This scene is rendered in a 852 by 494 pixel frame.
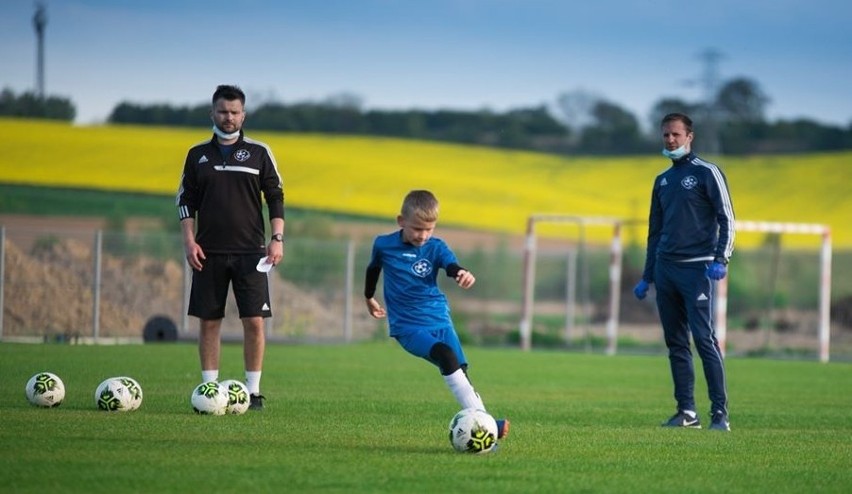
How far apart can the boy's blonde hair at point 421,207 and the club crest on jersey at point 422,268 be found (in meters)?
0.36

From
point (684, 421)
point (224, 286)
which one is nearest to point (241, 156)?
point (224, 286)

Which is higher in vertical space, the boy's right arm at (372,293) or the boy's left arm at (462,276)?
the boy's left arm at (462,276)

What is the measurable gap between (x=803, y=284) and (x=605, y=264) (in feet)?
17.6

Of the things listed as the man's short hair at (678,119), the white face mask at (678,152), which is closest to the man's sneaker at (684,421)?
the white face mask at (678,152)

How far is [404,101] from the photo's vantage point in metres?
65.2

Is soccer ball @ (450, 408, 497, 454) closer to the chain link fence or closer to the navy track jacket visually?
the navy track jacket

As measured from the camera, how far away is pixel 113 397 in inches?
440

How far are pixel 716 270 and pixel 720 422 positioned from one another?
1200 millimetres

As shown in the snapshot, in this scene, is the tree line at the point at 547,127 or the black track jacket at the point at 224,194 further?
the tree line at the point at 547,127

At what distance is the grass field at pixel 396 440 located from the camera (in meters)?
8.05

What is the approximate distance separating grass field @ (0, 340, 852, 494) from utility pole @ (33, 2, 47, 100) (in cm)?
3271

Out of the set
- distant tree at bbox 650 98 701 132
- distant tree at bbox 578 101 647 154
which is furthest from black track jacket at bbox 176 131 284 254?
distant tree at bbox 650 98 701 132

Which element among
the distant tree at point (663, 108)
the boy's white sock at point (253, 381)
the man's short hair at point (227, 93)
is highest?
the distant tree at point (663, 108)

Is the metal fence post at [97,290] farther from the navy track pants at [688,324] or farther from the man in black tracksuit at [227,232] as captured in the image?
the navy track pants at [688,324]
